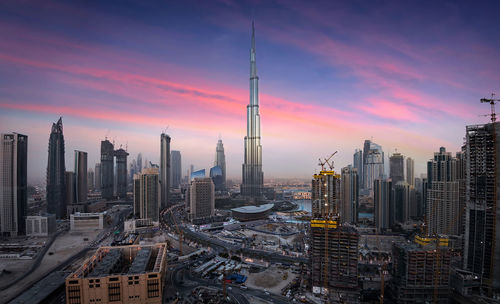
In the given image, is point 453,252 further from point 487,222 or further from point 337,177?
point 337,177

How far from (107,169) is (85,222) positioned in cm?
3057

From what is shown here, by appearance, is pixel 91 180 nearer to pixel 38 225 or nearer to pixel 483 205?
pixel 38 225

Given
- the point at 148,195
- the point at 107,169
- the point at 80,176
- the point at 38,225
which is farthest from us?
the point at 107,169

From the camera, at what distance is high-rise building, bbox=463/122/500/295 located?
1961 centimetres

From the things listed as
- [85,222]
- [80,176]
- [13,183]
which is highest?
[13,183]

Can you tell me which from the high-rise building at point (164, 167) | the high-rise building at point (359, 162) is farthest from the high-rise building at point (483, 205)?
the high-rise building at point (359, 162)

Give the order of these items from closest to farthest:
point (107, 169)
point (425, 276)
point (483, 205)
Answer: point (425, 276) < point (483, 205) < point (107, 169)

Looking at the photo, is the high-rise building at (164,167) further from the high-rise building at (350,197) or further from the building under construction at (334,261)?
the building under construction at (334,261)

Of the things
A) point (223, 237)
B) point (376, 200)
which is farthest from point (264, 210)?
point (376, 200)

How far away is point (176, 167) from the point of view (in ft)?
352

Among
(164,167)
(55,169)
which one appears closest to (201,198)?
(164,167)

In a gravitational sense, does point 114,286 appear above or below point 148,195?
below

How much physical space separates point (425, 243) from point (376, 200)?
20510 millimetres

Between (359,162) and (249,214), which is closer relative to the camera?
(249,214)
